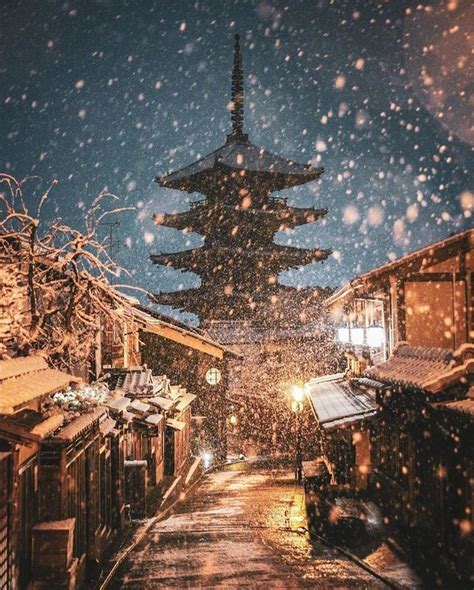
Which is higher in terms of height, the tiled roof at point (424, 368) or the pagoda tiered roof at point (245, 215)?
the pagoda tiered roof at point (245, 215)

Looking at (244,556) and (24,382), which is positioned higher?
(24,382)

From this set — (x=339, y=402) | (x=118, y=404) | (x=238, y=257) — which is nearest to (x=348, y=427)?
(x=339, y=402)

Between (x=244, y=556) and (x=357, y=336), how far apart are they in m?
12.2

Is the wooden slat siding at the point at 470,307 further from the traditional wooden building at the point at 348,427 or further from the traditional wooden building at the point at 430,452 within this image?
the traditional wooden building at the point at 348,427

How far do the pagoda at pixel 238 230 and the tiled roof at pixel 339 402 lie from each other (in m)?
12.4

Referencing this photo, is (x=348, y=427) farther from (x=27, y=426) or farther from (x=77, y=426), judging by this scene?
(x=27, y=426)

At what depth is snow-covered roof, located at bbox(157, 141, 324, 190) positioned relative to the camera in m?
33.3

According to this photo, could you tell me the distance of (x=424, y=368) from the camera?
10102 millimetres

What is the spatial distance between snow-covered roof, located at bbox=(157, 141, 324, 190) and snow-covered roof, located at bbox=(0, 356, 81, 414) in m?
25.9

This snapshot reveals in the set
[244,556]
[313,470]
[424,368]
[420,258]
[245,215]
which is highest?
[245,215]

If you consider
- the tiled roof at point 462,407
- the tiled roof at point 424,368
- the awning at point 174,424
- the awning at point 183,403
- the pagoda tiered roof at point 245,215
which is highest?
the pagoda tiered roof at point 245,215

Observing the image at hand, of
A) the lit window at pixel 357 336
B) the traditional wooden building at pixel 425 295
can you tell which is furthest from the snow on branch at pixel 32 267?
the lit window at pixel 357 336

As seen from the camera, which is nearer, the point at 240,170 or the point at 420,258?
the point at 420,258

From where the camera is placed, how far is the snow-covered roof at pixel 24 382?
241 inches
